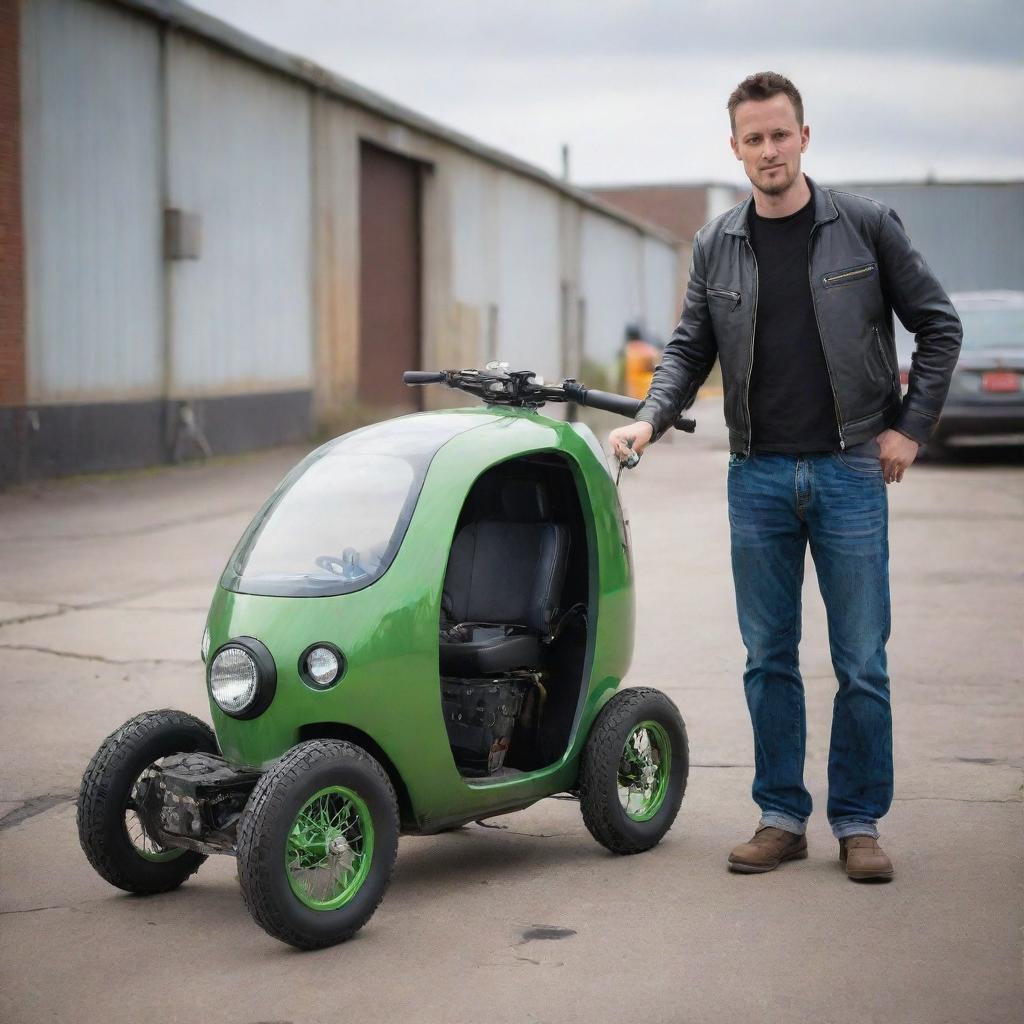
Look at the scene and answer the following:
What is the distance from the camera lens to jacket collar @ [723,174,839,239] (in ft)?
14.5

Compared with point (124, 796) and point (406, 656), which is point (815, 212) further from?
point (124, 796)

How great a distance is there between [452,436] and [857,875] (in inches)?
63.6

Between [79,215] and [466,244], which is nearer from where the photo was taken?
[79,215]

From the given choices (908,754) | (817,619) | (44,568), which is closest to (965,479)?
(817,619)

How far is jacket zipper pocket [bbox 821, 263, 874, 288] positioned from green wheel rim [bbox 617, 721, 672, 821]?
54.2 inches

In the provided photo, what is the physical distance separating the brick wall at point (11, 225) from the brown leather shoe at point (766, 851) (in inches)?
413

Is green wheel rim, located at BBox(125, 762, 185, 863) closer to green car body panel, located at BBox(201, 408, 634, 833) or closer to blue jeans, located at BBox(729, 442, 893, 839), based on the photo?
green car body panel, located at BBox(201, 408, 634, 833)

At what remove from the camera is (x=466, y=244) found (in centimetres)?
2644

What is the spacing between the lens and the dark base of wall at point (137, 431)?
1379cm

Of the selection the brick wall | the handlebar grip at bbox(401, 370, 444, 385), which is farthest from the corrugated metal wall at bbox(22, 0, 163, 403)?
the handlebar grip at bbox(401, 370, 444, 385)

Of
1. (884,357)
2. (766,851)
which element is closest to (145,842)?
(766,851)

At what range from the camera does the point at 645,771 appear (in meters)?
4.78

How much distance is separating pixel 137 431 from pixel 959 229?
36.8m

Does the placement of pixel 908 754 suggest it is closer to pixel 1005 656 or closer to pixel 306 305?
pixel 1005 656
